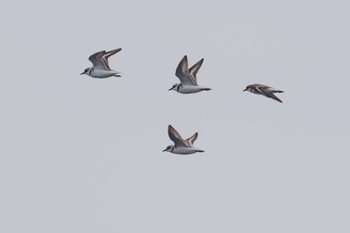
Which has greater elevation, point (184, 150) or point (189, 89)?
point (189, 89)

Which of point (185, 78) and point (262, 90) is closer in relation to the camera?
point (262, 90)

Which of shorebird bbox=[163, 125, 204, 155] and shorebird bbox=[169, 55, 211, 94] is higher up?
shorebird bbox=[169, 55, 211, 94]

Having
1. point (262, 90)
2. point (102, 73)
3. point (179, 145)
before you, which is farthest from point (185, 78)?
point (262, 90)

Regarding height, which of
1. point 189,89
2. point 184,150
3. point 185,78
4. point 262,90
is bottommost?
point 184,150

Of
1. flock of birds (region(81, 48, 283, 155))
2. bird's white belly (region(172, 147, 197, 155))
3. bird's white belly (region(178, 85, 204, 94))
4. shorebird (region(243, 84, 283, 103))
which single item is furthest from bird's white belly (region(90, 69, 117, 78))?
shorebird (region(243, 84, 283, 103))

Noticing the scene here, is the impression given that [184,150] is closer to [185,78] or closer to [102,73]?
[185,78]

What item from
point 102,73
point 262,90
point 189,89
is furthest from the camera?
point 102,73

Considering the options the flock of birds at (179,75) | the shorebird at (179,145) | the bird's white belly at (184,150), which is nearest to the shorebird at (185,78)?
the flock of birds at (179,75)

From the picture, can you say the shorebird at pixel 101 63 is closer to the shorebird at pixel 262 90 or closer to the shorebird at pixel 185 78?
the shorebird at pixel 185 78

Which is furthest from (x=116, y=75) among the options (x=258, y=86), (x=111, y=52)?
(x=258, y=86)

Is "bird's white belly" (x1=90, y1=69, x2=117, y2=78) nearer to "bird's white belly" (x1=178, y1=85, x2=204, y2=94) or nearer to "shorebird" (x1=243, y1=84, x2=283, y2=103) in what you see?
"bird's white belly" (x1=178, y1=85, x2=204, y2=94)

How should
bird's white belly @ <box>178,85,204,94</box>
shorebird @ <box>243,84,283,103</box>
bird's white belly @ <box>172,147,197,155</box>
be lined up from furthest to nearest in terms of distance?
bird's white belly @ <box>172,147,197,155</box> < bird's white belly @ <box>178,85,204,94</box> < shorebird @ <box>243,84,283,103</box>

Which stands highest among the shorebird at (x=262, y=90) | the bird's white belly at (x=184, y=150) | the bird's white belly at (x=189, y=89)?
the bird's white belly at (x=189, y=89)

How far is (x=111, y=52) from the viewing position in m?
53.7
